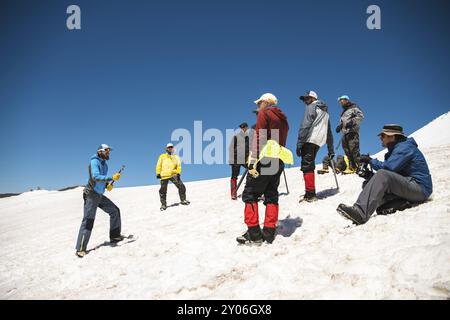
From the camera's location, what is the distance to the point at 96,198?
21.3 feet

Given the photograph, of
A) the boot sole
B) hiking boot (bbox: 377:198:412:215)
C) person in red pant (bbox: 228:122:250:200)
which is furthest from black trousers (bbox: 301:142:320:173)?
person in red pant (bbox: 228:122:250:200)

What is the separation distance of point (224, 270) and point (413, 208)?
121 inches

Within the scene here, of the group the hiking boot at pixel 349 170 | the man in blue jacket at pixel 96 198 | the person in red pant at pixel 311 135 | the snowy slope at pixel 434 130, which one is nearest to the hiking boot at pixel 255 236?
the person in red pant at pixel 311 135

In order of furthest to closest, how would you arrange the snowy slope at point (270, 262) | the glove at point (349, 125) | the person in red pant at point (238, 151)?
the person in red pant at point (238, 151), the glove at point (349, 125), the snowy slope at point (270, 262)

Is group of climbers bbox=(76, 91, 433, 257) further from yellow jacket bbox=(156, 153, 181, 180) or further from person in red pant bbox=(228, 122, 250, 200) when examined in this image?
yellow jacket bbox=(156, 153, 181, 180)

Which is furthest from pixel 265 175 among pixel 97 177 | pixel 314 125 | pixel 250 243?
pixel 97 177

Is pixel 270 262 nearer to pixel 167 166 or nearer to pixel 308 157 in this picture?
pixel 308 157

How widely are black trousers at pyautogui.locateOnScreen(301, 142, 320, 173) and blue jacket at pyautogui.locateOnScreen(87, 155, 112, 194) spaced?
450cm

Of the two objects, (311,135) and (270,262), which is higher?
(311,135)

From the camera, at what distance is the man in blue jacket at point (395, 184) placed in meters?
4.34

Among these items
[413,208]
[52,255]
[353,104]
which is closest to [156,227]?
[52,255]

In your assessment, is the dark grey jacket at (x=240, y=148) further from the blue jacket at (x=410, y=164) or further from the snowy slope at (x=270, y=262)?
the blue jacket at (x=410, y=164)

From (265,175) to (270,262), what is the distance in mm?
1470
